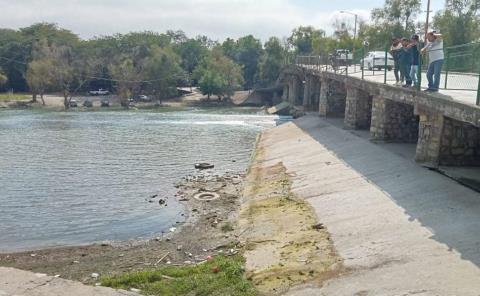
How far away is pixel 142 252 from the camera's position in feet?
61.8

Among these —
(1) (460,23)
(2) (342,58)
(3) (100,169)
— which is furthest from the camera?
(1) (460,23)

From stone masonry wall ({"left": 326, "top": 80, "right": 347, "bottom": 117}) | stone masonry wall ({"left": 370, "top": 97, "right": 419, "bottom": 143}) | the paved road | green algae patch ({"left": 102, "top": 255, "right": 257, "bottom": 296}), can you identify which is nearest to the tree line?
stone masonry wall ({"left": 326, "top": 80, "right": 347, "bottom": 117})

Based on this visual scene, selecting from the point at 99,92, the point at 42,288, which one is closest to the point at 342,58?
the point at 42,288

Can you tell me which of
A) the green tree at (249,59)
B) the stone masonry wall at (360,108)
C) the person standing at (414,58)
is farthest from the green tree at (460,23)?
the green tree at (249,59)

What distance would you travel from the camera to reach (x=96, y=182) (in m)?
31.3

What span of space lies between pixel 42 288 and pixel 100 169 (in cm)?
2378

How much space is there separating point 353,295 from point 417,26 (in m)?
72.3

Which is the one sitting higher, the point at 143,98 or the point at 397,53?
the point at 397,53

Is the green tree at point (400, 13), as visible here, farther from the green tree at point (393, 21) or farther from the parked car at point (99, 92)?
the parked car at point (99, 92)

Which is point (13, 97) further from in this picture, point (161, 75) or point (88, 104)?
point (161, 75)

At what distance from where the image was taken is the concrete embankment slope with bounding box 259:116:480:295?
12.6 m

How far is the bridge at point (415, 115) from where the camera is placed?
67.7 feet

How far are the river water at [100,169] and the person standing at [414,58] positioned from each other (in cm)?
1278

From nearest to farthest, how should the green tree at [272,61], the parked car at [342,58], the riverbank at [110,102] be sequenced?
the parked car at [342,58] → the riverbank at [110,102] → the green tree at [272,61]
